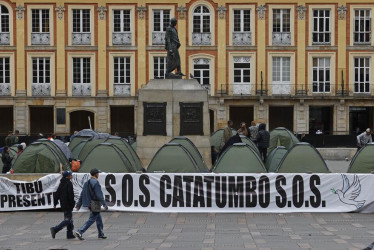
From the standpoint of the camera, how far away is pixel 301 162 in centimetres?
2288

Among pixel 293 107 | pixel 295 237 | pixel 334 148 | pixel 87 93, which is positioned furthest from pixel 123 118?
pixel 295 237

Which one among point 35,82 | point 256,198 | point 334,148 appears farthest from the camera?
point 35,82

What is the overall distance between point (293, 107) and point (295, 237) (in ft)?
124

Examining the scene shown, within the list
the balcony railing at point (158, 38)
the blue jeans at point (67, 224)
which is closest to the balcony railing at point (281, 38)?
the balcony railing at point (158, 38)

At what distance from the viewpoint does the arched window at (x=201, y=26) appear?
5225 centimetres

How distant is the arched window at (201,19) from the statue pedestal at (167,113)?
2477cm

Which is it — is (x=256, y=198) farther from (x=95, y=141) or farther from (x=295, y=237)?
(x=95, y=141)

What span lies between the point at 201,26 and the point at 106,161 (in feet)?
103

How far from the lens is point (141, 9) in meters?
52.0

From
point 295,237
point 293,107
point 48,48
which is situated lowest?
point 295,237

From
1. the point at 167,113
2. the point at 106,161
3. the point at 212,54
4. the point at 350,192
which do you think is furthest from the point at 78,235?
the point at 212,54

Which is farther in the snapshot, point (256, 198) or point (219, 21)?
point (219, 21)

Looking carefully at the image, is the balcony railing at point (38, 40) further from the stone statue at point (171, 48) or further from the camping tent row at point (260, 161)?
the camping tent row at point (260, 161)

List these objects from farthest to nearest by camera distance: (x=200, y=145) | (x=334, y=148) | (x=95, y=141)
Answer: (x=334, y=148)
(x=95, y=141)
(x=200, y=145)
